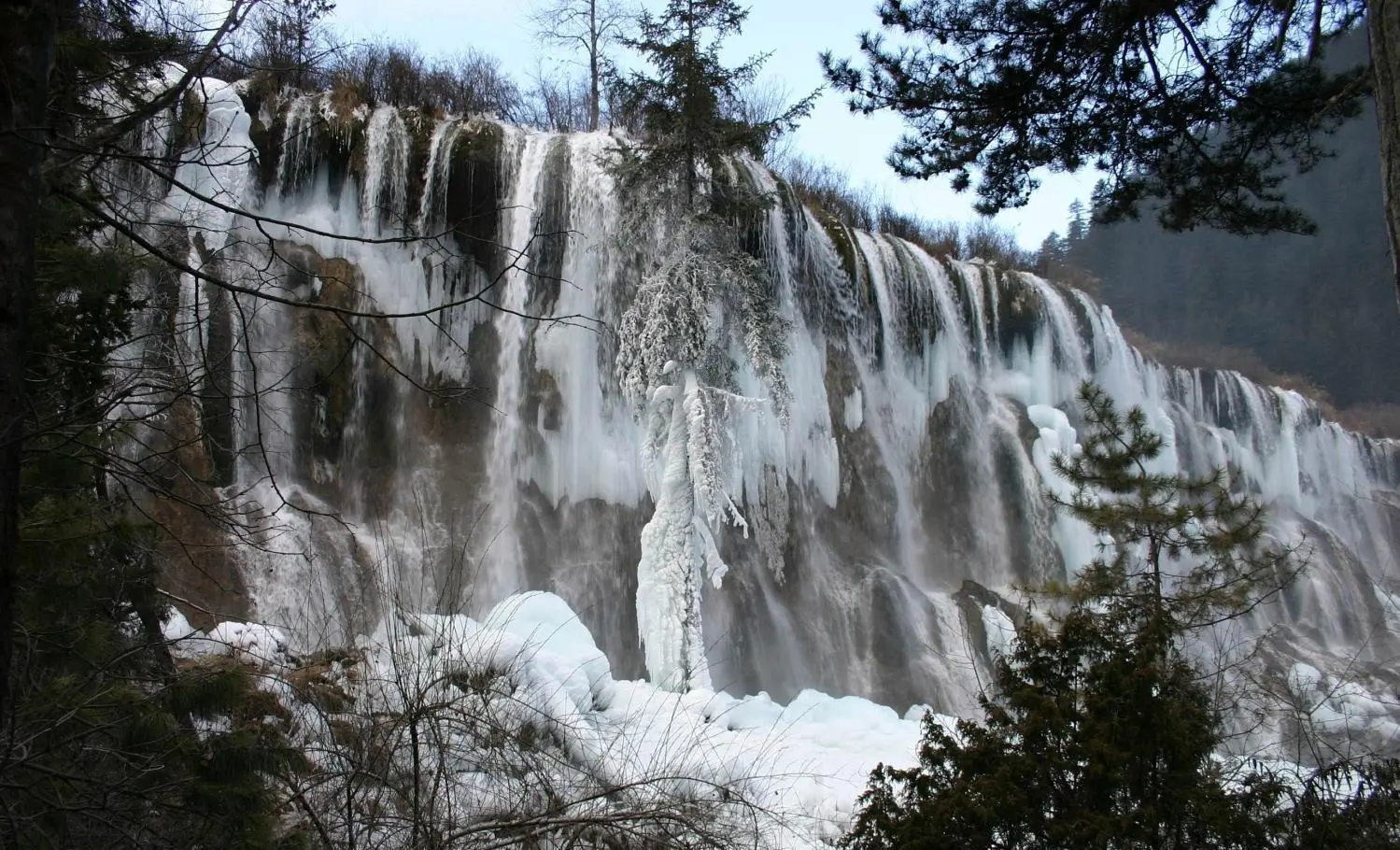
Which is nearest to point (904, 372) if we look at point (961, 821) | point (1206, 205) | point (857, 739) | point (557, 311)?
point (557, 311)

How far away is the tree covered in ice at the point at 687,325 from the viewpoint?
10.2 m

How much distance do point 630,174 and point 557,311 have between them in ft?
10.5

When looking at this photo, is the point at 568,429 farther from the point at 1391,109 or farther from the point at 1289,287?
the point at 1289,287

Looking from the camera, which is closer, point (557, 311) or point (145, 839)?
point (145, 839)

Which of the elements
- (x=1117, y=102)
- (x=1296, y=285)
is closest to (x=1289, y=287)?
(x=1296, y=285)

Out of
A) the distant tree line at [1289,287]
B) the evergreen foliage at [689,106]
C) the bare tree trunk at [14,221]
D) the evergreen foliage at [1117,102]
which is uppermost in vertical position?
the distant tree line at [1289,287]

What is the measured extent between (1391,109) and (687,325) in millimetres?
8245

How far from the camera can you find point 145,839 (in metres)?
2.86

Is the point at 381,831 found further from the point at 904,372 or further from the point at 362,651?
the point at 904,372

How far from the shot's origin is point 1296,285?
44625 millimetres

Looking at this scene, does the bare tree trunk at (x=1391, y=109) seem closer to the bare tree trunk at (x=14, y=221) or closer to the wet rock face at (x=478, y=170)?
the bare tree trunk at (x=14, y=221)

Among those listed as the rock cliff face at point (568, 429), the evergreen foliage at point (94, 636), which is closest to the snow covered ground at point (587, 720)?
the evergreen foliage at point (94, 636)

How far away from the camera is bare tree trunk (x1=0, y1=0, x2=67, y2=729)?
1621 mm

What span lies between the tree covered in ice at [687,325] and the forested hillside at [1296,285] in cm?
3565
